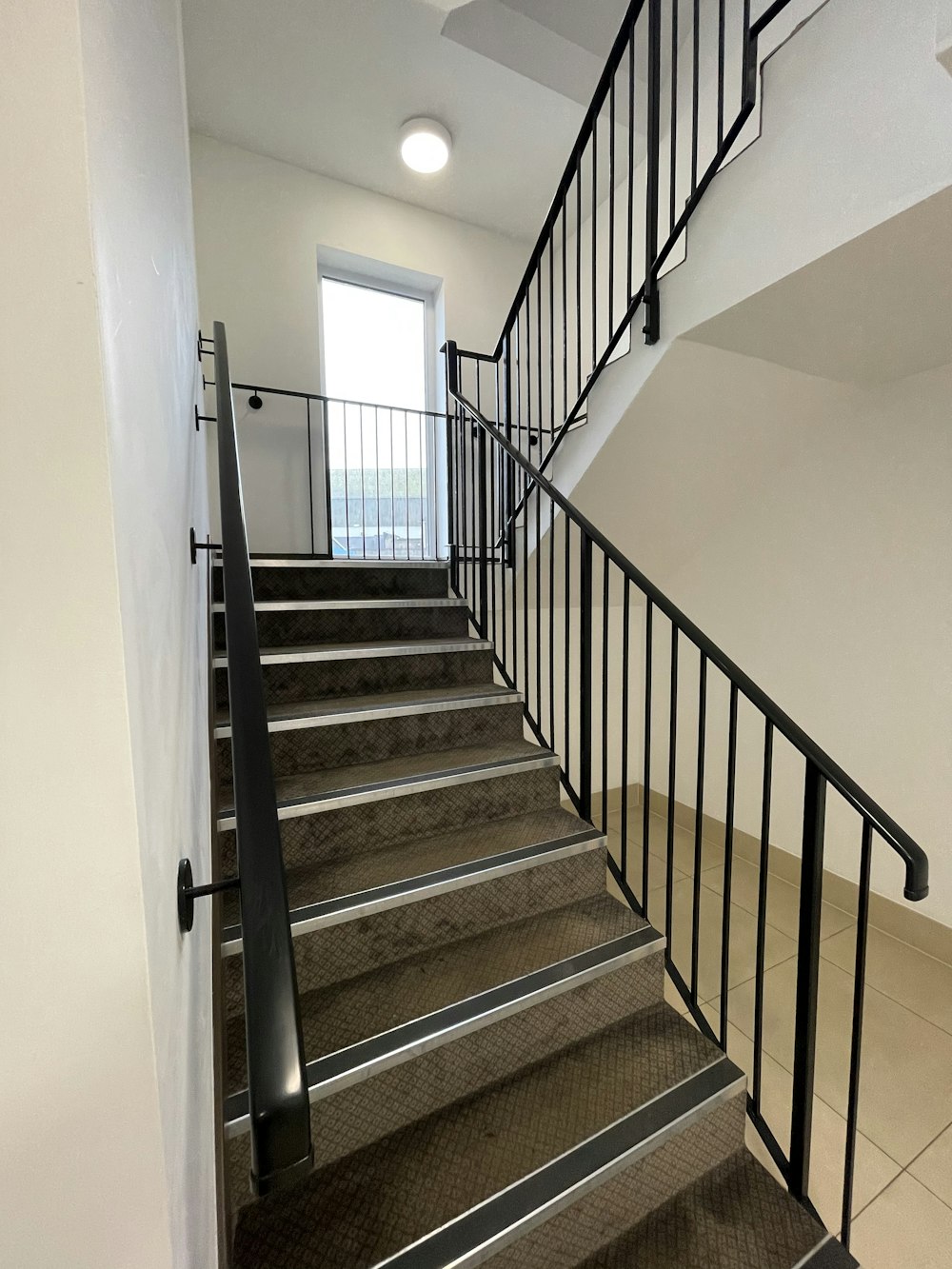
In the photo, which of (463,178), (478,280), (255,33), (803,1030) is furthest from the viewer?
(478,280)

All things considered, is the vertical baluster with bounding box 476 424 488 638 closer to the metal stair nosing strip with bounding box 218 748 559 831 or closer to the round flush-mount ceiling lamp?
the metal stair nosing strip with bounding box 218 748 559 831

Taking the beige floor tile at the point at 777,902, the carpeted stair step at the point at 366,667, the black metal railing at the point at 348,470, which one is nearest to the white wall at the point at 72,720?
the carpeted stair step at the point at 366,667

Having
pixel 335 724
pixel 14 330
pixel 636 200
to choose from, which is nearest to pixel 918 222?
pixel 14 330

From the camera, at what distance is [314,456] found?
10.8ft

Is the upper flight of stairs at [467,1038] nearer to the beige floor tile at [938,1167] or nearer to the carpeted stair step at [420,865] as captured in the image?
the carpeted stair step at [420,865]

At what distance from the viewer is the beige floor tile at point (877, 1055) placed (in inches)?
59.0

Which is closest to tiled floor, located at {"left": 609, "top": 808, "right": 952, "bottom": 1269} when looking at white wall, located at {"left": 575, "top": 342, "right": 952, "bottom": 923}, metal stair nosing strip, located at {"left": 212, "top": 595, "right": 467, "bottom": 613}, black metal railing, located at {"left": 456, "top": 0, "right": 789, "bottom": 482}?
white wall, located at {"left": 575, "top": 342, "right": 952, "bottom": 923}

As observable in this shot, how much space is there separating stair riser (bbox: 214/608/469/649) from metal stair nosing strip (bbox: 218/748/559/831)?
2.49 feet

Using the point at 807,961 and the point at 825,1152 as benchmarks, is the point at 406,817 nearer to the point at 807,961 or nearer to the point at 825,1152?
the point at 807,961

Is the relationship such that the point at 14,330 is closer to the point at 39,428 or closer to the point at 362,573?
the point at 39,428

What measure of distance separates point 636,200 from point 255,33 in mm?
2208

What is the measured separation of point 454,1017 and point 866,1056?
60.1 inches

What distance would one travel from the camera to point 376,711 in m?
1.75

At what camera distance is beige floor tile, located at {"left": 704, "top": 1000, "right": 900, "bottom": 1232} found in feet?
4.32
